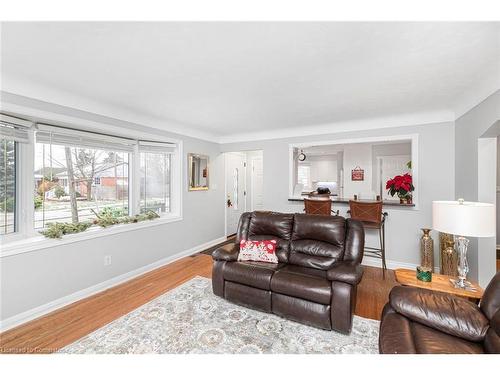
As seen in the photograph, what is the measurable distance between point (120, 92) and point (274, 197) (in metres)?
3.18

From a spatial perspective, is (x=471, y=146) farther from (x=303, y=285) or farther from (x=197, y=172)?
(x=197, y=172)

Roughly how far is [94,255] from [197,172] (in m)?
2.24

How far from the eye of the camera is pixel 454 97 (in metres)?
2.78

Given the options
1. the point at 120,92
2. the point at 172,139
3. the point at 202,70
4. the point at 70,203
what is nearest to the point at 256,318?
the point at 202,70

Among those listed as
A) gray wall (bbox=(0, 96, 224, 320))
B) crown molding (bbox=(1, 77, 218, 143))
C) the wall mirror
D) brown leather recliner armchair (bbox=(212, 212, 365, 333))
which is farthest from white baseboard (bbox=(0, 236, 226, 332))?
crown molding (bbox=(1, 77, 218, 143))

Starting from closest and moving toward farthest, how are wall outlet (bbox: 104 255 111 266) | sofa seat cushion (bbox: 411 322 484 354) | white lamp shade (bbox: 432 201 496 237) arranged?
sofa seat cushion (bbox: 411 322 484 354) → white lamp shade (bbox: 432 201 496 237) → wall outlet (bbox: 104 255 111 266)

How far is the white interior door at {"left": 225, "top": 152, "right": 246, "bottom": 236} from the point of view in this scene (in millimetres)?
5579

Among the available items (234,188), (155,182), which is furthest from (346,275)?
(234,188)

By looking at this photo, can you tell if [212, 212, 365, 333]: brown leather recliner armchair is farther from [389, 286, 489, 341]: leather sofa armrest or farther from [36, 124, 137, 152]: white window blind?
[36, 124, 137, 152]: white window blind

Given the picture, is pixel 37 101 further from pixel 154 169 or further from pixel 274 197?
pixel 274 197

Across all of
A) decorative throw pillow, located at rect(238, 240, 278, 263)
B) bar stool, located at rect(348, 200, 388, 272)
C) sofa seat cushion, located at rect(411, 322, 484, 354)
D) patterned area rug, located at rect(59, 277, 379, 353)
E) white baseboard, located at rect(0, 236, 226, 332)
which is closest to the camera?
sofa seat cushion, located at rect(411, 322, 484, 354)

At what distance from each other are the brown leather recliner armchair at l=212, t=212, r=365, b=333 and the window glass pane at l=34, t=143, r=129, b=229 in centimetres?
188

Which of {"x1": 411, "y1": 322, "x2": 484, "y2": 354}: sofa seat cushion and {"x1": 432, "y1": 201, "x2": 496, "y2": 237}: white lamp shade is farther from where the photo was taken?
{"x1": 432, "y1": 201, "x2": 496, "y2": 237}: white lamp shade
